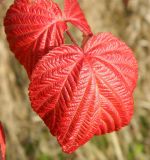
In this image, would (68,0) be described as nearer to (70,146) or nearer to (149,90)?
(70,146)

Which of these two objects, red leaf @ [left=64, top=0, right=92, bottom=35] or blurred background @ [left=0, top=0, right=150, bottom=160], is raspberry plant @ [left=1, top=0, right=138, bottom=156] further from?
blurred background @ [left=0, top=0, right=150, bottom=160]

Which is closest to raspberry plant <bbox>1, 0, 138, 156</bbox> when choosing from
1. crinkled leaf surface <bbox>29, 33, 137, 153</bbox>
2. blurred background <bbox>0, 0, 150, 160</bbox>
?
crinkled leaf surface <bbox>29, 33, 137, 153</bbox>

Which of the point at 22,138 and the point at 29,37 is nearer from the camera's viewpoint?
the point at 29,37

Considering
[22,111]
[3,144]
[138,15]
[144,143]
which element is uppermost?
[3,144]

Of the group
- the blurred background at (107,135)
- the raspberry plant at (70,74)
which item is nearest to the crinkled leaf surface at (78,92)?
A: the raspberry plant at (70,74)


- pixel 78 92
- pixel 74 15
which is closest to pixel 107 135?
pixel 74 15

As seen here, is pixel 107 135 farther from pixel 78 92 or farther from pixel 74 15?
pixel 78 92

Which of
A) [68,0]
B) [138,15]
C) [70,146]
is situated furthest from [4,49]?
[70,146]
